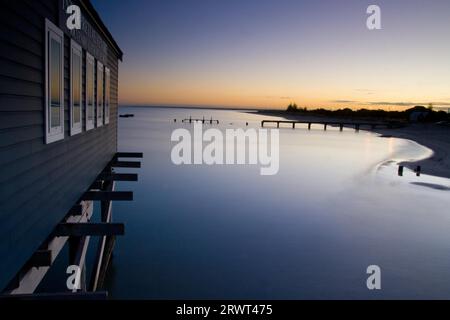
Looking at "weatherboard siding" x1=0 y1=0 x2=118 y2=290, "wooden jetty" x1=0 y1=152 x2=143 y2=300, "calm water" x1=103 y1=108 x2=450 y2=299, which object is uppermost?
"weatherboard siding" x1=0 y1=0 x2=118 y2=290

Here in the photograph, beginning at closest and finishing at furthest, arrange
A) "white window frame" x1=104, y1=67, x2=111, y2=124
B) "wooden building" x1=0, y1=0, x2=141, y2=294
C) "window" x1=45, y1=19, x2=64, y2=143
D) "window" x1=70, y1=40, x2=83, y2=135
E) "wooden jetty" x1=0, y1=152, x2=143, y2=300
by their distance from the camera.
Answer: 1. "wooden jetty" x1=0, y1=152, x2=143, y2=300
2. "wooden building" x1=0, y1=0, x2=141, y2=294
3. "window" x1=45, y1=19, x2=64, y2=143
4. "window" x1=70, y1=40, x2=83, y2=135
5. "white window frame" x1=104, y1=67, x2=111, y2=124

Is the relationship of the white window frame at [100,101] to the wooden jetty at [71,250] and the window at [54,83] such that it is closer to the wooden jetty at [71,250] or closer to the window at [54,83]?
the wooden jetty at [71,250]

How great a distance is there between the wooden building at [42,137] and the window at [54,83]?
1 cm

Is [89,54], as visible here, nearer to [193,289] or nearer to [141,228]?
[193,289]

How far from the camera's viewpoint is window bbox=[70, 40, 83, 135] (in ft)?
22.5

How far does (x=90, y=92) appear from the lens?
9.10 metres

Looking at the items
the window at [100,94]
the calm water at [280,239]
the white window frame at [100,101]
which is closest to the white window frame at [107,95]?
the white window frame at [100,101]

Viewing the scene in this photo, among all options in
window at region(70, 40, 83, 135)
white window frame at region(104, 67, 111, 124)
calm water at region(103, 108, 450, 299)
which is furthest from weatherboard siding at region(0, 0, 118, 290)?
calm water at region(103, 108, 450, 299)

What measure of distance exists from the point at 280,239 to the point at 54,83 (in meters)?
10.7

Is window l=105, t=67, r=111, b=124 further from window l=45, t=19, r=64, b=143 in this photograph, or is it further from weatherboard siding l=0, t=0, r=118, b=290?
window l=45, t=19, r=64, b=143

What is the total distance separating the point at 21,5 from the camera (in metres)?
4.35

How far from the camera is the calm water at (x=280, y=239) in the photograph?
35.0ft

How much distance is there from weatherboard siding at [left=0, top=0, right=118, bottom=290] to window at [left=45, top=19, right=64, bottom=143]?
11 cm

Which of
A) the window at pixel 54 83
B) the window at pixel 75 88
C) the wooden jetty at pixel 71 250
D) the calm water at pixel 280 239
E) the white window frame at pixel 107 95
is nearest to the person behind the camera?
the wooden jetty at pixel 71 250
